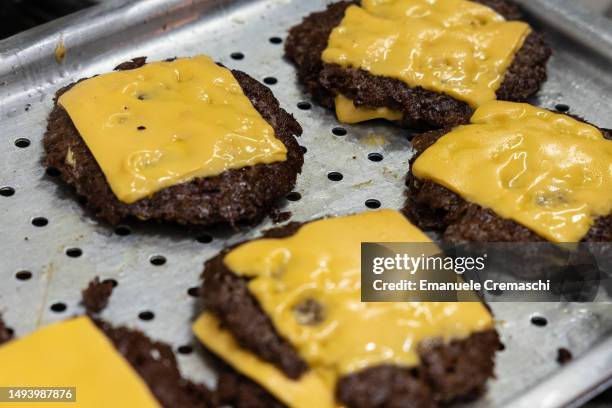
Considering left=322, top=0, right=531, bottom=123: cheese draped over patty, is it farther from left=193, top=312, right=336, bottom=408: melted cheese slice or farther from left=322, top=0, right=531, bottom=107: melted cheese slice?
left=193, top=312, right=336, bottom=408: melted cheese slice

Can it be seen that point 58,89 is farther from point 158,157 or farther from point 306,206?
point 306,206

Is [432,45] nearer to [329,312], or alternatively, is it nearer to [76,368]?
[329,312]

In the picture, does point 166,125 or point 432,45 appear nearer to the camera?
point 166,125

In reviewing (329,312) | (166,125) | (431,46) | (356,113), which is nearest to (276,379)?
(329,312)

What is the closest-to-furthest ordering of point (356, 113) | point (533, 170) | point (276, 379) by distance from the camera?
point (276, 379)
point (533, 170)
point (356, 113)

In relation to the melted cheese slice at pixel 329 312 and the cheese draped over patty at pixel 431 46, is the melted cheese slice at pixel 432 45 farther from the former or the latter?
the melted cheese slice at pixel 329 312

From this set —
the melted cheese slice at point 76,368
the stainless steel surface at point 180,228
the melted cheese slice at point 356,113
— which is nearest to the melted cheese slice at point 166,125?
the stainless steel surface at point 180,228
